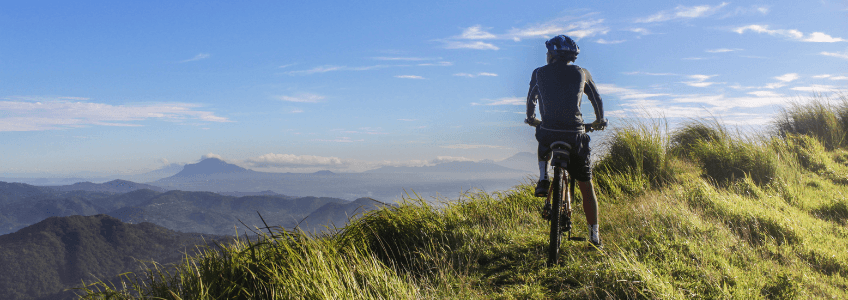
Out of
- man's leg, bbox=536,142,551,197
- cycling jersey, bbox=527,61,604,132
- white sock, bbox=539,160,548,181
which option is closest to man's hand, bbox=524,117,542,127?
cycling jersey, bbox=527,61,604,132

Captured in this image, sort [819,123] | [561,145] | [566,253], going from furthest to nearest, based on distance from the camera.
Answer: [819,123]
[566,253]
[561,145]

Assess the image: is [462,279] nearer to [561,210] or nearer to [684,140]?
[561,210]

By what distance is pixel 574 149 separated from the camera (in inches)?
163

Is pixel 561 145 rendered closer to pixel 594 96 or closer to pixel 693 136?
pixel 594 96

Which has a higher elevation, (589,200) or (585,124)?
(585,124)

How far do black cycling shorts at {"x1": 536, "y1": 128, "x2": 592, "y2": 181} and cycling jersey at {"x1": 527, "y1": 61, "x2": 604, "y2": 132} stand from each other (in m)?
0.06

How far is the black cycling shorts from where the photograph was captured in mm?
4121

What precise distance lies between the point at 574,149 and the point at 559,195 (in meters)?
0.50

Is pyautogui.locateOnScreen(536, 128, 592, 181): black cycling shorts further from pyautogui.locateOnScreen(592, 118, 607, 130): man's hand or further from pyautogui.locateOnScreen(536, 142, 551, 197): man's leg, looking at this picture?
pyautogui.locateOnScreen(592, 118, 607, 130): man's hand

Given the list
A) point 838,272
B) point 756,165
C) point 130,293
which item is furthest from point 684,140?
point 130,293

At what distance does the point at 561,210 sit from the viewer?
174 inches

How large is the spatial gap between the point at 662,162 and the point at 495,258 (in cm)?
547

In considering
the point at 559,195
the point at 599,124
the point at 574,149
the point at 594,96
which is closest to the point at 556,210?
the point at 559,195

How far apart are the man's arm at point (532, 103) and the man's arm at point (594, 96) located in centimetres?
51
